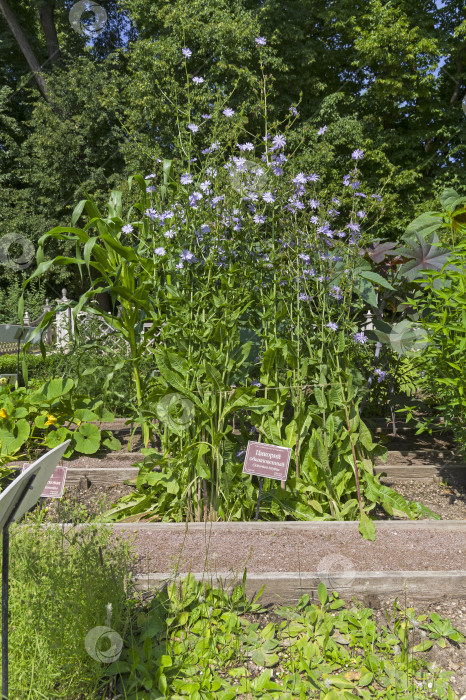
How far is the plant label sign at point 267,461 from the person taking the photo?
2406 millimetres

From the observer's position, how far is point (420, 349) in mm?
3385

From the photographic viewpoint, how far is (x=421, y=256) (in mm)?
3541

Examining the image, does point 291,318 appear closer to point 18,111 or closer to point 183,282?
point 183,282

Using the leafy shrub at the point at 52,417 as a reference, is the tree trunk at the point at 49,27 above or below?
above

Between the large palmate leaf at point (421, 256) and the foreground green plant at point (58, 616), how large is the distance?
2.41 m

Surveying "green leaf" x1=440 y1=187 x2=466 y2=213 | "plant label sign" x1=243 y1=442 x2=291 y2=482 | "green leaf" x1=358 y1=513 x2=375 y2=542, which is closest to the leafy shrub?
"plant label sign" x1=243 y1=442 x2=291 y2=482

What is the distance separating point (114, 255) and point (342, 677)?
2.16m

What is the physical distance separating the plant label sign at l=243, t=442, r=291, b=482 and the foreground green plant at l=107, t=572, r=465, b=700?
48 centimetres

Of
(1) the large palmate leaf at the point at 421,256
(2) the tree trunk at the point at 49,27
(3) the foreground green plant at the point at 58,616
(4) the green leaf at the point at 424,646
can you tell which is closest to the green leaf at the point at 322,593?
(4) the green leaf at the point at 424,646

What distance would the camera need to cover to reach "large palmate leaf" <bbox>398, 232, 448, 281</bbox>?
137 inches

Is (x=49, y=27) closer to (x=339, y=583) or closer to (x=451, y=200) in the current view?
(x=451, y=200)

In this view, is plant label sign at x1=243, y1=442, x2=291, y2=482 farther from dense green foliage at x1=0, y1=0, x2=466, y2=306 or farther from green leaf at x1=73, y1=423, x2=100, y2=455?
dense green foliage at x1=0, y1=0, x2=466, y2=306

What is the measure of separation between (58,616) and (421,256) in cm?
289

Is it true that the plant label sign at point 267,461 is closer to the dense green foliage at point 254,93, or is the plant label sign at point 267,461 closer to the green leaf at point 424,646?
the green leaf at point 424,646
